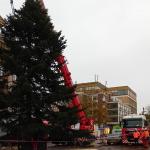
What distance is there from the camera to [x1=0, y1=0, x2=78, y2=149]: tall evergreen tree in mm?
29859

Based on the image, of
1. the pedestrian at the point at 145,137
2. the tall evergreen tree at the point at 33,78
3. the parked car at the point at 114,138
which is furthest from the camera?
the parked car at the point at 114,138

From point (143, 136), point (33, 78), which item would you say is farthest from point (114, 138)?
point (33, 78)

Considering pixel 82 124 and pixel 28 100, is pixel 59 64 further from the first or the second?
pixel 82 124

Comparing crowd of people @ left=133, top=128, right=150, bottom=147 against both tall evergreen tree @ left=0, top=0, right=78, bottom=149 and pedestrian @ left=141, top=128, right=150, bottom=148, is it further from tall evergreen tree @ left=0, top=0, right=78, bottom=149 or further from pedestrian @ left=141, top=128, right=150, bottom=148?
tall evergreen tree @ left=0, top=0, right=78, bottom=149

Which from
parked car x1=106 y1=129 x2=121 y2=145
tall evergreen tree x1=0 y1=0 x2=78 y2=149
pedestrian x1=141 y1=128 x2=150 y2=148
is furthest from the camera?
parked car x1=106 y1=129 x2=121 y2=145

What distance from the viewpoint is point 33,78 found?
3112cm

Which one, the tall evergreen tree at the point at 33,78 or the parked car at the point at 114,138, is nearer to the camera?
the tall evergreen tree at the point at 33,78

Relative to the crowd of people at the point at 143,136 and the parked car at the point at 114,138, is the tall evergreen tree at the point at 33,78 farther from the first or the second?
the parked car at the point at 114,138

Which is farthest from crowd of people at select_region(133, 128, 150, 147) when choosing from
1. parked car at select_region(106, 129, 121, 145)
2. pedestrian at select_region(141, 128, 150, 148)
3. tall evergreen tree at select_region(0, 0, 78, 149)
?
tall evergreen tree at select_region(0, 0, 78, 149)

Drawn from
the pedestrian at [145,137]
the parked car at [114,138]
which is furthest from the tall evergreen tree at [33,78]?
the parked car at [114,138]

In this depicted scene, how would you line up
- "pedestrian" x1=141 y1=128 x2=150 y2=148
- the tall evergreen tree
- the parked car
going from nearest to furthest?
the tall evergreen tree, "pedestrian" x1=141 y1=128 x2=150 y2=148, the parked car

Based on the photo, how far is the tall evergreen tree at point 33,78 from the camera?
29.9 meters

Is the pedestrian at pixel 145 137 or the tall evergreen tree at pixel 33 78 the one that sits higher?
the tall evergreen tree at pixel 33 78

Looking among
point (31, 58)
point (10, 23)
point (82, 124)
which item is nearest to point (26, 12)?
point (10, 23)
